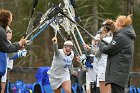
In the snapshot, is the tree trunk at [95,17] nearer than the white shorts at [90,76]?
No

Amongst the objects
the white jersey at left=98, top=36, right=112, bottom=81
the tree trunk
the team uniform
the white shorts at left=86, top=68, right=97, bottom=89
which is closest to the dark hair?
the team uniform

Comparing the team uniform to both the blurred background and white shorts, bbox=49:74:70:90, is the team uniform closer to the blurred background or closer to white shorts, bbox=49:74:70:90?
white shorts, bbox=49:74:70:90

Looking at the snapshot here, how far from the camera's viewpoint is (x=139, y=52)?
21.8 m

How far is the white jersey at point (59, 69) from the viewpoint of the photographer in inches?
390

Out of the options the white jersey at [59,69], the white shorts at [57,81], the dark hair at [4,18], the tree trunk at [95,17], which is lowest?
the white shorts at [57,81]

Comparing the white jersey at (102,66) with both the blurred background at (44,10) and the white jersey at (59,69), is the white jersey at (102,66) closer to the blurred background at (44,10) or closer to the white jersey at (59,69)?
the white jersey at (59,69)

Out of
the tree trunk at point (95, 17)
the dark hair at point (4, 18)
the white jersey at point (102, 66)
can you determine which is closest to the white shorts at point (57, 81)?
the white jersey at point (102, 66)

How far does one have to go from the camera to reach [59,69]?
9992 millimetres

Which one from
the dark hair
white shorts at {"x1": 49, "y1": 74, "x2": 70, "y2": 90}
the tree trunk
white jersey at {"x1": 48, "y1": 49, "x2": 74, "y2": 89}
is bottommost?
white shorts at {"x1": 49, "y1": 74, "x2": 70, "y2": 90}

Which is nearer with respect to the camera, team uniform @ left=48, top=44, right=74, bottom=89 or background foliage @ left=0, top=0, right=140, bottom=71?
team uniform @ left=48, top=44, right=74, bottom=89

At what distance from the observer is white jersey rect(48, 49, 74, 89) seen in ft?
32.5

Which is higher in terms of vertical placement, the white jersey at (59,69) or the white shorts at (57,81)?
the white jersey at (59,69)

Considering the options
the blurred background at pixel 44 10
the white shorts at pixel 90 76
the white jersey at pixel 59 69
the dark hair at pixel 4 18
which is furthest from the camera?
the blurred background at pixel 44 10

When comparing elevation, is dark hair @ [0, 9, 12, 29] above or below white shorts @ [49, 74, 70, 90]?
above
